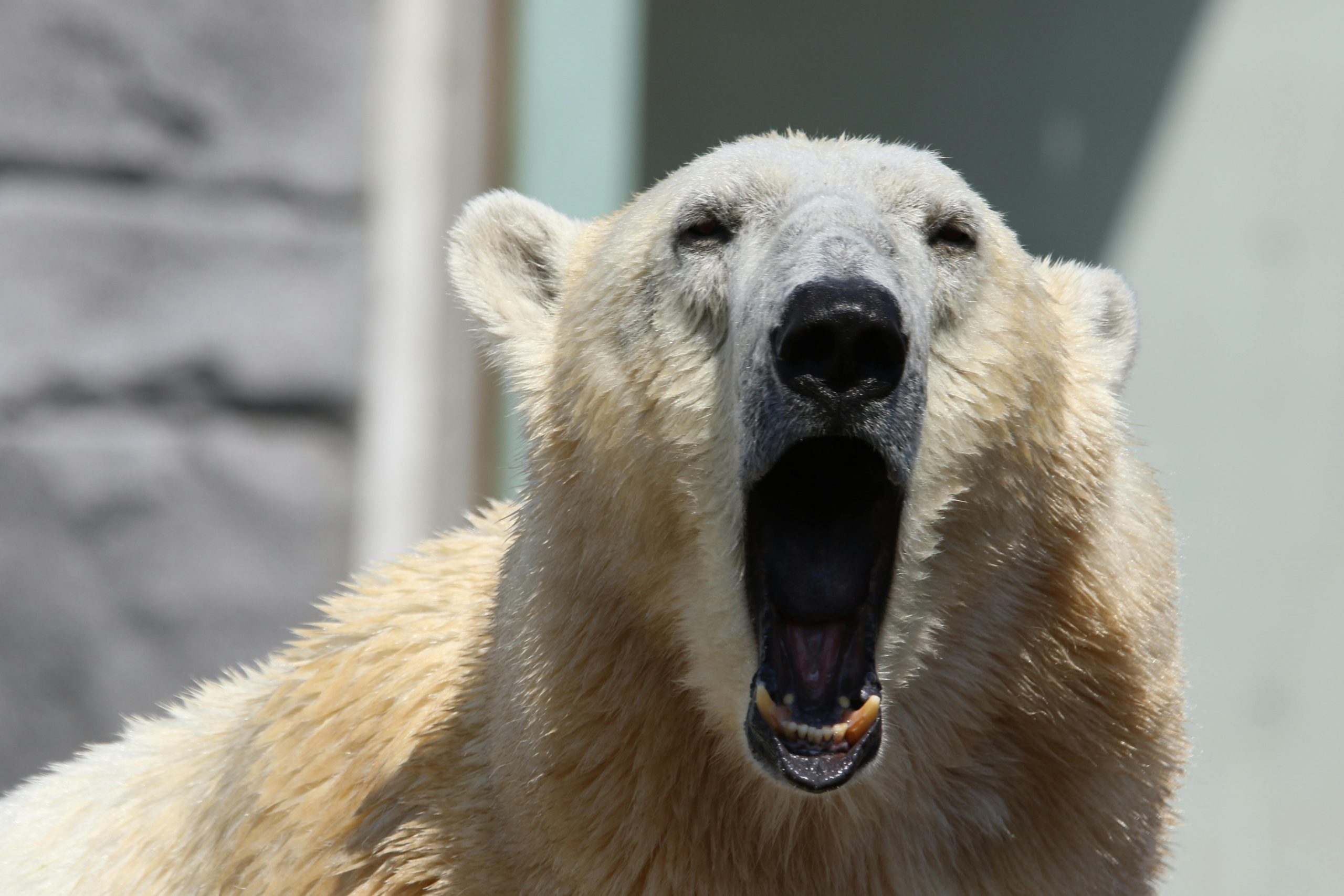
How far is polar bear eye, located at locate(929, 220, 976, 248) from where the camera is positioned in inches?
62.7

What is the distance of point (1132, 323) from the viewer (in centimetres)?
181

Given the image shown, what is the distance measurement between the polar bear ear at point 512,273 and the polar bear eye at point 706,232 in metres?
0.28

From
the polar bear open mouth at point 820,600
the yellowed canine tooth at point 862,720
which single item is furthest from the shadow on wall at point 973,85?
the yellowed canine tooth at point 862,720

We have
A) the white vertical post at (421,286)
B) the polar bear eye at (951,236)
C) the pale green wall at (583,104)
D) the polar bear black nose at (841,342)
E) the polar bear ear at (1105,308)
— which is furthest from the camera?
the white vertical post at (421,286)

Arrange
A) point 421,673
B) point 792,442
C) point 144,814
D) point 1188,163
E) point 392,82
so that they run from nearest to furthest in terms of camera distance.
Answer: point 792,442
point 421,673
point 144,814
point 1188,163
point 392,82

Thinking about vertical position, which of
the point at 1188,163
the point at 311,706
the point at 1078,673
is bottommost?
the point at 311,706

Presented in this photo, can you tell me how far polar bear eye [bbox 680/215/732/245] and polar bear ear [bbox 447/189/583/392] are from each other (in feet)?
0.92

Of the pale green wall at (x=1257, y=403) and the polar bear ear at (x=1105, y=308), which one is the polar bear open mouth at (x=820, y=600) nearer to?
the polar bear ear at (x=1105, y=308)

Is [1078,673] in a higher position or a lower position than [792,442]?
lower

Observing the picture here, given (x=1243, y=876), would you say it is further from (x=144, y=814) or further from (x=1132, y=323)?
(x=144, y=814)

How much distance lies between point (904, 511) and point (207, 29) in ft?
9.65

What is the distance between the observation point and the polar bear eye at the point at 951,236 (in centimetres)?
159

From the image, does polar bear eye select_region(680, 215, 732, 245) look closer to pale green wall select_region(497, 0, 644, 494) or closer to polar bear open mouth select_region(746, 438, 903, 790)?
polar bear open mouth select_region(746, 438, 903, 790)

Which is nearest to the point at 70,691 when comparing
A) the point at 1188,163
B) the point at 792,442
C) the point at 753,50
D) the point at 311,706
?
the point at 311,706
